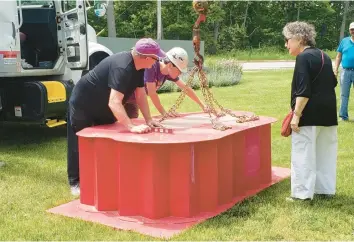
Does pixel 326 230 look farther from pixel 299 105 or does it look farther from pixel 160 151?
pixel 160 151

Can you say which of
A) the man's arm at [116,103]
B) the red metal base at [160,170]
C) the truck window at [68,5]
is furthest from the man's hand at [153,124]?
the truck window at [68,5]

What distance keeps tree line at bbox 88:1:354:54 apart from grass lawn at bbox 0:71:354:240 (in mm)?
32262

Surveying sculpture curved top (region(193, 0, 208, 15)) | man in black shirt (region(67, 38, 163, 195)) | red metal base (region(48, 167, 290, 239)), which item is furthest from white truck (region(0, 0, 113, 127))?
sculpture curved top (region(193, 0, 208, 15))

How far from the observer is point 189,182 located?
4.21 m

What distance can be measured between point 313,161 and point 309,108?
1.53ft

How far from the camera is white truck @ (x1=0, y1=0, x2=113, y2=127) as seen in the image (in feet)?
22.2

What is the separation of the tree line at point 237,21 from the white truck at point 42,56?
3044 centimetres

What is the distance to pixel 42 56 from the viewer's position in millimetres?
8062

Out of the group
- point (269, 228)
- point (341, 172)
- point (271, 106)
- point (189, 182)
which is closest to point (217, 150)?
point (189, 182)

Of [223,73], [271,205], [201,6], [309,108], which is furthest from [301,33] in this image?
[223,73]

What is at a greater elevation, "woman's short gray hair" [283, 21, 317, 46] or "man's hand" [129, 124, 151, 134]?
"woman's short gray hair" [283, 21, 317, 46]

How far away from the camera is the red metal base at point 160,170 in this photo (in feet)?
13.7

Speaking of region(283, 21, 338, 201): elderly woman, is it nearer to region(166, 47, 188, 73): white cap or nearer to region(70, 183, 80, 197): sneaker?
region(166, 47, 188, 73): white cap

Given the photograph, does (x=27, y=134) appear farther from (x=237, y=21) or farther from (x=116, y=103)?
(x=237, y=21)
